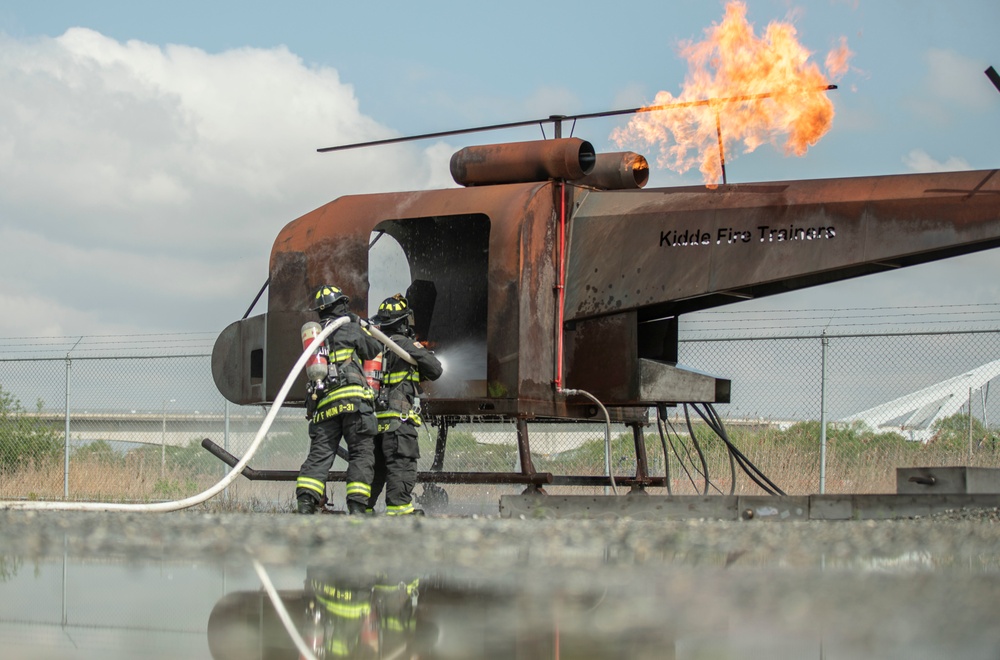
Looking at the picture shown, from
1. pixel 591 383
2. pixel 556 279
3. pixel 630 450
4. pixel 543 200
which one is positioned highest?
pixel 543 200

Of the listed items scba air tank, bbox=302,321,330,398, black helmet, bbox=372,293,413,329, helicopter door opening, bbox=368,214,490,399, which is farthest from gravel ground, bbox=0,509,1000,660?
helicopter door opening, bbox=368,214,490,399

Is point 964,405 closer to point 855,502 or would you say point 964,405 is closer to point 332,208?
point 855,502

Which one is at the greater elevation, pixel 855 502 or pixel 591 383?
pixel 591 383

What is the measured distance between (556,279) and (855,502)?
3.33m

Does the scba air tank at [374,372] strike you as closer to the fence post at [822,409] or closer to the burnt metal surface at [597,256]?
the burnt metal surface at [597,256]

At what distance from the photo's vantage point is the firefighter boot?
8.80 meters

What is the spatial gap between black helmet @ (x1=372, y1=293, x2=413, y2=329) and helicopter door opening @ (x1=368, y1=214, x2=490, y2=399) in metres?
1.44

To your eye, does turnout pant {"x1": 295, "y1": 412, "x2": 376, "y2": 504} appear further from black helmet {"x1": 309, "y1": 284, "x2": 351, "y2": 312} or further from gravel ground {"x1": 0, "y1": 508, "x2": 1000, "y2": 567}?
gravel ground {"x1": 0, "y1": 508, "x2": 1000, "y2": 567}

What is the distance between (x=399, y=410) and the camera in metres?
9.25

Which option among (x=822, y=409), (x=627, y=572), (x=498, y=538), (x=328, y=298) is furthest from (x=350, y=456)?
(x=822, y=409)

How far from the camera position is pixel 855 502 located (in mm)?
8016

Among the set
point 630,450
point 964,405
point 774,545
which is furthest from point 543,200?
point 630,450

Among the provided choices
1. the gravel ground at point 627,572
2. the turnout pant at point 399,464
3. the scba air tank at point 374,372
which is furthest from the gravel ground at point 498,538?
the scba air tank at point 374,372

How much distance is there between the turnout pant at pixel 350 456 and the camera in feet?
29.0
